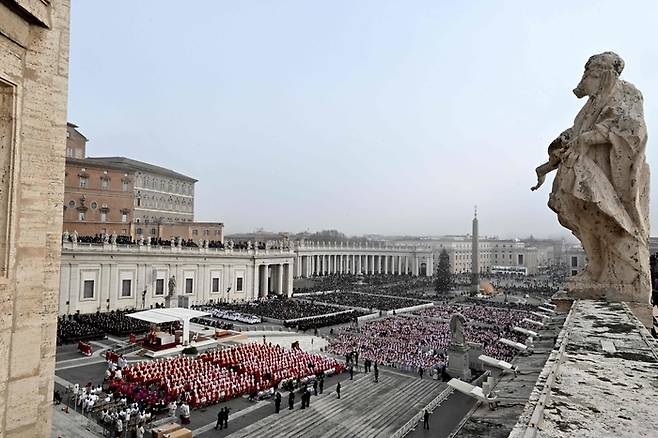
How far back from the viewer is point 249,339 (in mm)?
33625

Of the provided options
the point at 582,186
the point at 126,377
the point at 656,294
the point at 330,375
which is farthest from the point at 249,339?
the point at 582,186

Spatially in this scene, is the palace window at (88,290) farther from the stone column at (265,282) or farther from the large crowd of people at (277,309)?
the stone column at (265,282)

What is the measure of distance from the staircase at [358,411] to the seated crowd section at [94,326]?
1751cm

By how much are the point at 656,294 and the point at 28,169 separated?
1415 centimetres

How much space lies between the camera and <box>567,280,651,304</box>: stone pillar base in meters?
7.17

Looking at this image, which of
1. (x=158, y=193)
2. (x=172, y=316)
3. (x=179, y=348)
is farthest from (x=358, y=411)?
(x=158, y=193)

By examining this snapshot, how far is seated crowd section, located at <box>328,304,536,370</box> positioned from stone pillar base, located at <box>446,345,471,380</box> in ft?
2.93

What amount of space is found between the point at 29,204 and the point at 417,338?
36.1 meters

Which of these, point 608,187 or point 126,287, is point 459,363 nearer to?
point 608,187

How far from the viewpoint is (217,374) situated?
75.1 feet

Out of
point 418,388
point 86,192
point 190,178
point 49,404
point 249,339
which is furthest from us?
point 190,178

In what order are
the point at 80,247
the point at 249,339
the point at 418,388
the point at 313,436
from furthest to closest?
the point at 80,247 < the point at 249,339 < the point at 418,388 < the point at 313,436

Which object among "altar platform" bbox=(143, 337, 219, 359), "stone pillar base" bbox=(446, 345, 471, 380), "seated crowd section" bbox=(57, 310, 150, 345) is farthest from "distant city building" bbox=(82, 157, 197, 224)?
"stone pillar base" bbox=(446, 345, 471, 380)

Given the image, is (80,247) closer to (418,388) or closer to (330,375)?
(330,375)
